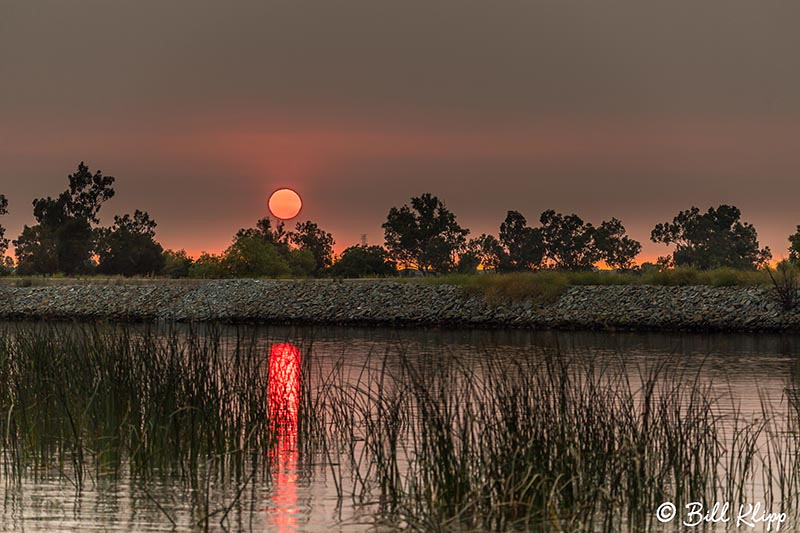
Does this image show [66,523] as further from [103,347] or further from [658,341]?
[658,341]

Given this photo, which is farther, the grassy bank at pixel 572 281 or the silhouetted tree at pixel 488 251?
the silhouetted tree at pixel 488 251

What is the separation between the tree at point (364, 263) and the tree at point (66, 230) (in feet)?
72.5

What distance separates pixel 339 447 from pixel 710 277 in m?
35.4

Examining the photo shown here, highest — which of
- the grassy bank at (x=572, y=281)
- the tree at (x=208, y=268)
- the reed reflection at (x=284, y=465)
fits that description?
the tree at (x=208, y=268)

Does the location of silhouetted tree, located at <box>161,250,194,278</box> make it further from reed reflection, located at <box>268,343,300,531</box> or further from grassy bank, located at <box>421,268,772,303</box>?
reed reflection, located at <box>268,343,300,531</box>

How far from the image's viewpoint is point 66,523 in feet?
29.3

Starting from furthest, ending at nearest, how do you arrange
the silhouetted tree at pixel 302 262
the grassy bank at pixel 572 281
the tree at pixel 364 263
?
1. the silhouetted tree at pixel 302 262
2. the tree at pixel 364 263
3. the grassy bank at pixel 572 281

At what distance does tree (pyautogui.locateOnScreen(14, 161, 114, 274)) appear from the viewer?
91.9 metres

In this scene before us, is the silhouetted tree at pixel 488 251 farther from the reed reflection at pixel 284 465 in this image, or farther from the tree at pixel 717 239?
the reed reflection at pixel 284 465

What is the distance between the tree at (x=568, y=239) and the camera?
85688 millimetres

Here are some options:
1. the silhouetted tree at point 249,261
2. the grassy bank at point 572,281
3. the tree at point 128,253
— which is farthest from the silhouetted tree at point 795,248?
the tree at point 128,253

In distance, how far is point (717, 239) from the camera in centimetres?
8788

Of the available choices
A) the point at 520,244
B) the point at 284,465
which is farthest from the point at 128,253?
the point at 284,465

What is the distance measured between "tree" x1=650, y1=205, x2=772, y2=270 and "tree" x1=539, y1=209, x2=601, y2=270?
23.0 feet
